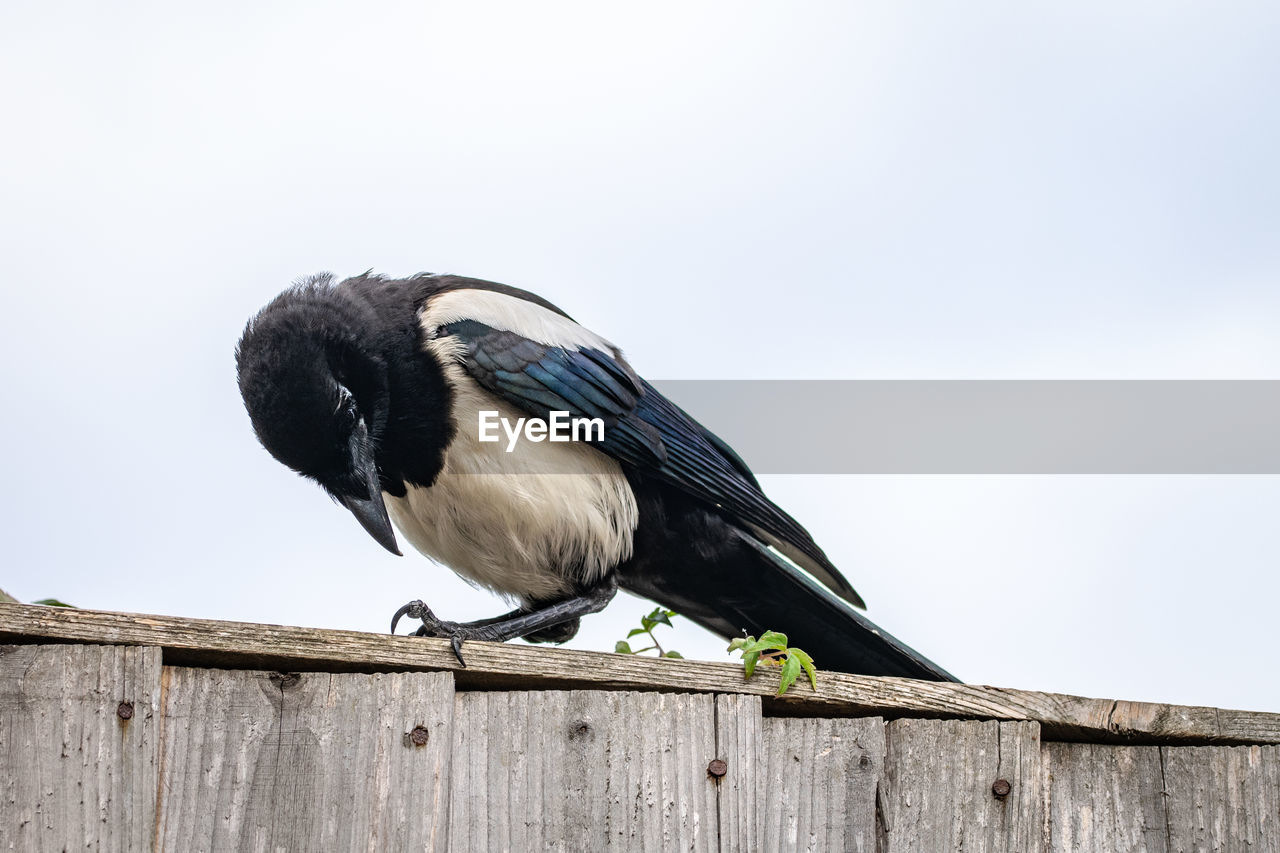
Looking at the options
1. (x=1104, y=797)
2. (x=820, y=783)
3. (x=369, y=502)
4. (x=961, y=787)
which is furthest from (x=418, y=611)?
(x=1104, y=797)

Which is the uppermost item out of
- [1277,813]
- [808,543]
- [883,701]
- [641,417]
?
[641,417]

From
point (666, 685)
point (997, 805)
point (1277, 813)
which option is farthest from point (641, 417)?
point (1277, 813)

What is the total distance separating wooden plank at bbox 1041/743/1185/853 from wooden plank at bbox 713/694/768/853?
564 millimetres

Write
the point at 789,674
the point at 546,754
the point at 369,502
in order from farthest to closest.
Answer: the point at 369,502 < the point at 789,674 < the point at 546,754

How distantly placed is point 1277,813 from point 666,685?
1.22m

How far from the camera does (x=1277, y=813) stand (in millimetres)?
2504

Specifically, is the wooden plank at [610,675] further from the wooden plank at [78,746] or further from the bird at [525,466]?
the bird at [525,466]

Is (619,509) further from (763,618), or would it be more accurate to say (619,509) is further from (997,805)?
(997,805)

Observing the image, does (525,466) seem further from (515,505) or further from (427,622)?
(427,622)

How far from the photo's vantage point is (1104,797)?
2.46 meters

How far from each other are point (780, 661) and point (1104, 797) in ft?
2.24

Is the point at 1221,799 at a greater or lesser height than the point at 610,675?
lesser

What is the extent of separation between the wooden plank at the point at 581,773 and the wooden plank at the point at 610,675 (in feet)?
0.14

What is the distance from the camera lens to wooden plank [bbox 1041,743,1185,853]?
2422mm
